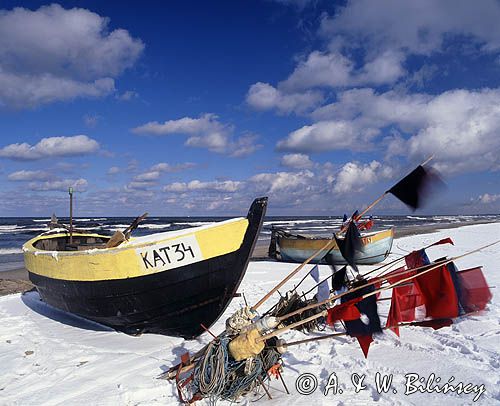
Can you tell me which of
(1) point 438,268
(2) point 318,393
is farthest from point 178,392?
(1) point 438,268

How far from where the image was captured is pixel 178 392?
3.68 m

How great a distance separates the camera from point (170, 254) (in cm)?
497

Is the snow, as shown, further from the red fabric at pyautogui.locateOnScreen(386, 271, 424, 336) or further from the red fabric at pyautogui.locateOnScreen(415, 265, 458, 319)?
the red fabric at pyautogui.locateOnScreen(415, 265, 458, 319)

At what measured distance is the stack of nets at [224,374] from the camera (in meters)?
3.45

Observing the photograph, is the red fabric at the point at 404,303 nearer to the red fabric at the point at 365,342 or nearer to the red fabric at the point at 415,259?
the red fabric at the point at 365,342

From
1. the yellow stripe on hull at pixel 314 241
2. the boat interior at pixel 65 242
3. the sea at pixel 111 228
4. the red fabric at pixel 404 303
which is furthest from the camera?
the sea at pixel 111 228

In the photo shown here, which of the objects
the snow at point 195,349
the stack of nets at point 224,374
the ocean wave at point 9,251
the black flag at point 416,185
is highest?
the black flag at point 416,185

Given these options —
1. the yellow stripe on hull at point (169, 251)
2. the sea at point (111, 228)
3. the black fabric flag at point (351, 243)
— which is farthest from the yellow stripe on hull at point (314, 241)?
the black fabric flag at point (351, 243)

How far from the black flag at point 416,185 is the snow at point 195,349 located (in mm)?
1767

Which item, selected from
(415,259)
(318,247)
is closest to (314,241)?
(318,247)

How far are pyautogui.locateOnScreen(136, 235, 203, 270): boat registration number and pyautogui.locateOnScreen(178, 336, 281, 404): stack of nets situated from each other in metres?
1.58

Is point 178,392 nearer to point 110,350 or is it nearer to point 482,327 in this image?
point 110,350

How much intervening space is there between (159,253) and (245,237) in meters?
1.18

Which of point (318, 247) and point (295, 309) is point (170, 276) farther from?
point (318, 247)
